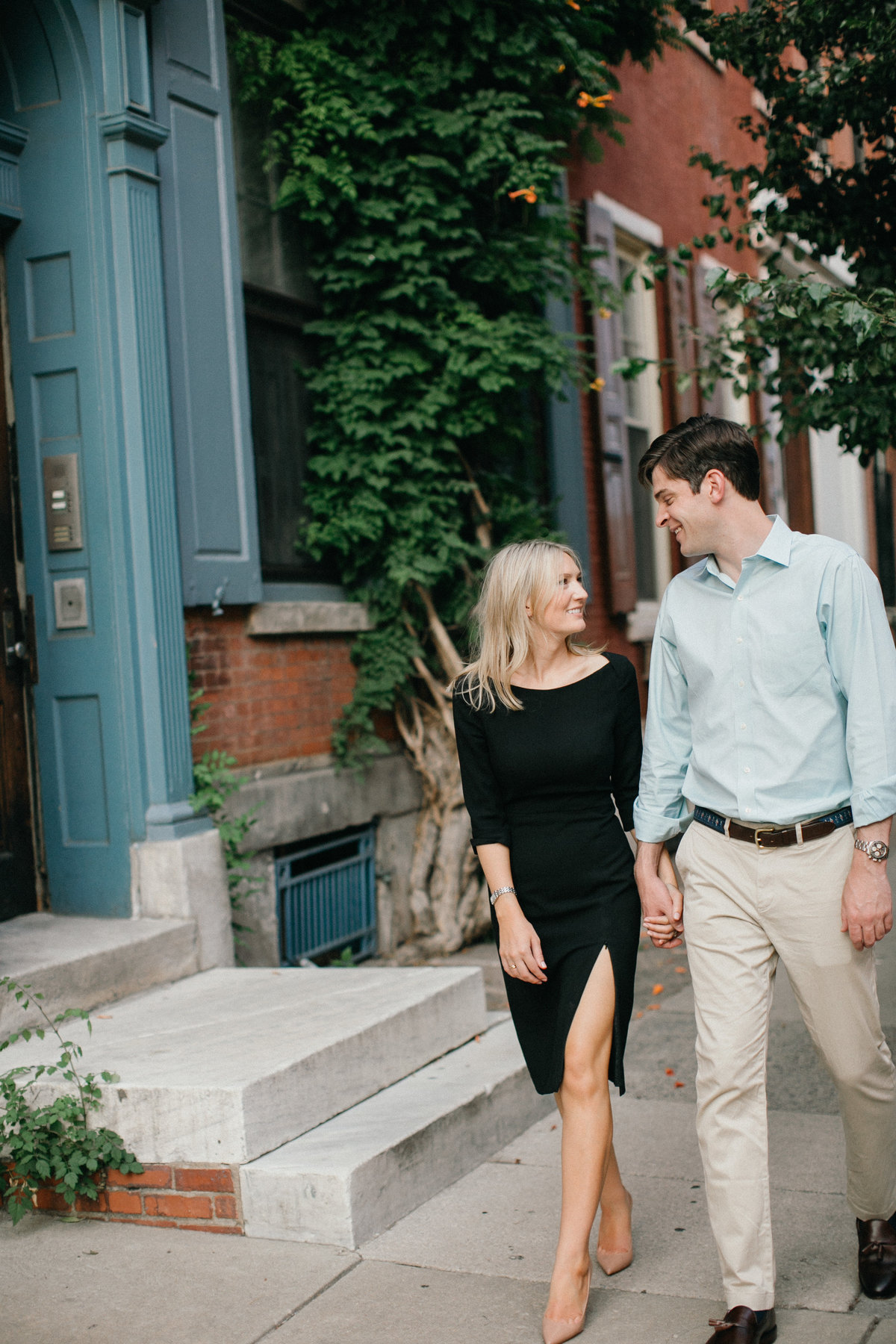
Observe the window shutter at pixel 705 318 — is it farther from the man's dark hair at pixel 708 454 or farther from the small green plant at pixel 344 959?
the man's dark hair at pixel 708 454

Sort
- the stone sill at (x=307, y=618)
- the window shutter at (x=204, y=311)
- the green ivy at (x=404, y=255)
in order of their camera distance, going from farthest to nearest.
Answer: the green ivy at (x=404, y=255) → the stone sill at (x=307, y=618) → the window shutter at (x=204, y=311)

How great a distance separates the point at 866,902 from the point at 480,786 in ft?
3.10

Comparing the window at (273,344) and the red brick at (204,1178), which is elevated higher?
the window at (273,344)

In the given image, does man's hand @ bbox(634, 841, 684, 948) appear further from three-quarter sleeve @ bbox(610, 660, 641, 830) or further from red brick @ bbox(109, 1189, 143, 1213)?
red brick @ bbox(109, 1189, 143, 1213)

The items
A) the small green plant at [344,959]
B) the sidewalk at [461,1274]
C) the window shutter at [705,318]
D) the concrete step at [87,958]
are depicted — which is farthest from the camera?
the window shutter at [705,318]

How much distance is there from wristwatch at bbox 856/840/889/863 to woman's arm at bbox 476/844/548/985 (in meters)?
0.79

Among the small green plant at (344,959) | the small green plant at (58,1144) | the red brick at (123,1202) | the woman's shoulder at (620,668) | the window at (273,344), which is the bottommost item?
the red brick at (123,1202)

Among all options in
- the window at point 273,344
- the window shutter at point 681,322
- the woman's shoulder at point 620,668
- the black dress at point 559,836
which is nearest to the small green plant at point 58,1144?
the black dress at point 559,836

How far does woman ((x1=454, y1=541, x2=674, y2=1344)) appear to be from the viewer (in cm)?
Result: 306

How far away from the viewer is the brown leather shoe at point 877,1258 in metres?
3.02

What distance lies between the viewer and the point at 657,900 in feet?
10.1

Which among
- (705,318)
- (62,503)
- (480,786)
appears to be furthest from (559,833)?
(705,318)

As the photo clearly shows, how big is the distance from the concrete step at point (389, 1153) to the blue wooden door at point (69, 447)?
59.7 inches

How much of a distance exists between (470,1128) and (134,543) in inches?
96.5
